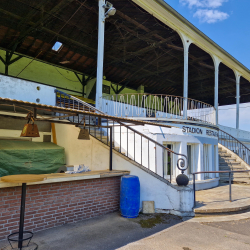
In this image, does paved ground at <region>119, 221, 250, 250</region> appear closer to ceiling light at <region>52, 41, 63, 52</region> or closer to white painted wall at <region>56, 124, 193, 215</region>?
white painted wall at <region>56, 124, 193, 215</region>

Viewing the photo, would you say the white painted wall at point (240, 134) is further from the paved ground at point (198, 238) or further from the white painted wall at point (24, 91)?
the white painted wall at point (24, 91)

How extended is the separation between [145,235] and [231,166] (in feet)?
30.0

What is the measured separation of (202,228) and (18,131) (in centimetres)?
697

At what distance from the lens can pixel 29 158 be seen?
23.5 feet

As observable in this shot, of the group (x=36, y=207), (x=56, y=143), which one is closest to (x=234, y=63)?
(x=56, y=143)

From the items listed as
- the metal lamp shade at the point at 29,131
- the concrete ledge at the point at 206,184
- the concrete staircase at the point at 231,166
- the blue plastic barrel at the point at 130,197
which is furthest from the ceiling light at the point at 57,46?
the concrete staircase at the point at 231,166

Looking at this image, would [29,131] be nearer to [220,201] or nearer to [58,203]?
[58,203]

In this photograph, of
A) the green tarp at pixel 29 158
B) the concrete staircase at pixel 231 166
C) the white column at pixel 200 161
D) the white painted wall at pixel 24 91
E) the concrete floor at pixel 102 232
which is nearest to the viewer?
the concrete floor at pixel 102 232

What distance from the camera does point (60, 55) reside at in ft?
44.9

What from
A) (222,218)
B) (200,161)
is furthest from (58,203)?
(200,161)

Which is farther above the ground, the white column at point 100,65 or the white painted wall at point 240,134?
the white column at point 100,65

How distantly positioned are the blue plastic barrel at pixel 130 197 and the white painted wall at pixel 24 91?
4833mm

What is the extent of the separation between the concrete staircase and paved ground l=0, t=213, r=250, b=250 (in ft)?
19.8

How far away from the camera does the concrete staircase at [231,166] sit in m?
11.0
